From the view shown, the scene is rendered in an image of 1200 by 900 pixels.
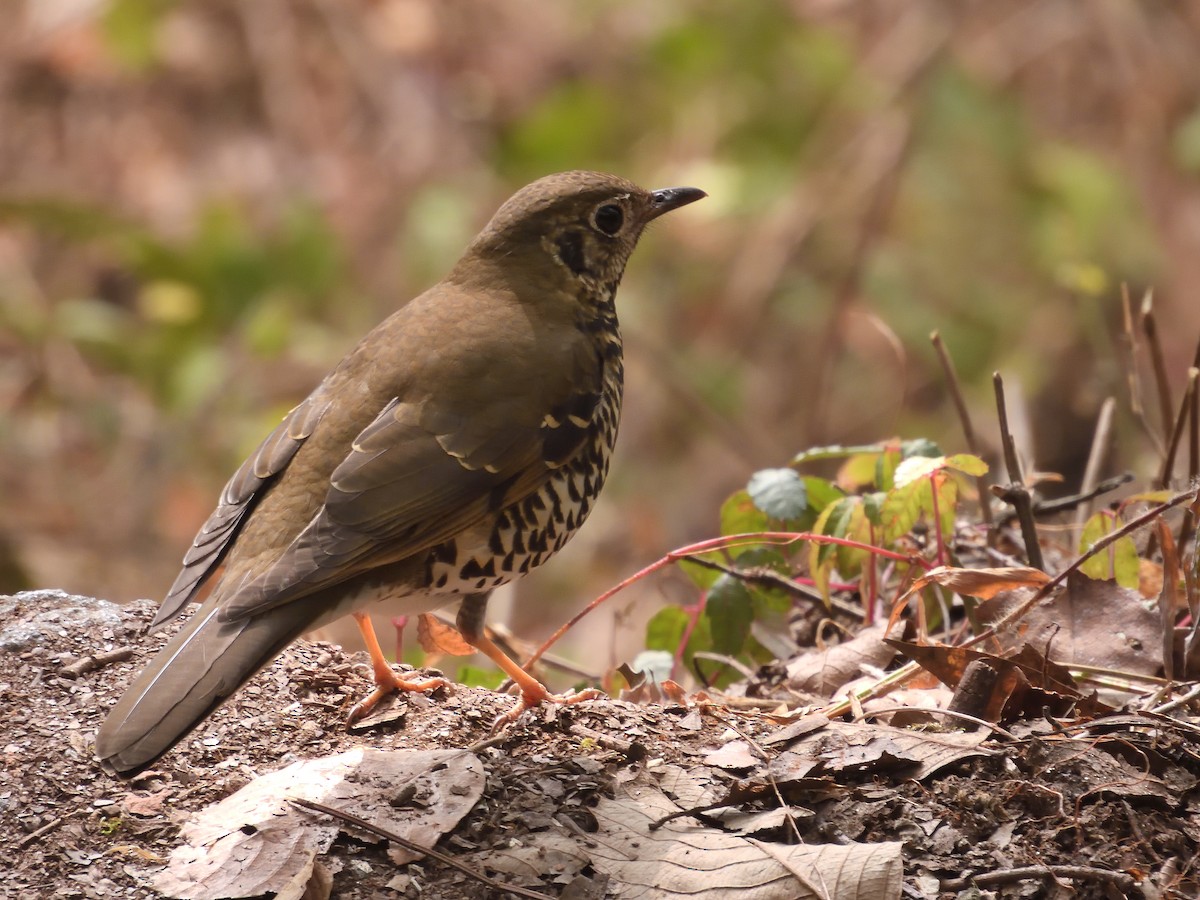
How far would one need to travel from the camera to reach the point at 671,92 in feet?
35.4

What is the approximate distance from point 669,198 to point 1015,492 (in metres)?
1.46

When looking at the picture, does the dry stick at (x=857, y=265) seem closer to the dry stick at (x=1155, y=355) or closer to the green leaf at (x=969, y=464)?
the dry stick at (x=1155, y=355)

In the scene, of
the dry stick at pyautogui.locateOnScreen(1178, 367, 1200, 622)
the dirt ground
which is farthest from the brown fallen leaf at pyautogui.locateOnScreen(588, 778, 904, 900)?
the dry stick at pyautogui.locateOnScreen(1178, 367, 1200, 622)

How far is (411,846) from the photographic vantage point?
3047mm

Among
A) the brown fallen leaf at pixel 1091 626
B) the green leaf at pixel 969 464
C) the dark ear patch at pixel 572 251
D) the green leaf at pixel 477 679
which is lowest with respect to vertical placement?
the brown fallen leaf at pixel 1091 626

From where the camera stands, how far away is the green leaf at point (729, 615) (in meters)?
4.24

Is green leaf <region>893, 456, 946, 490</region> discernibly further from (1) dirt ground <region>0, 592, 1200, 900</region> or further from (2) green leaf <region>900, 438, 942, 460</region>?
(1) dirt ground <region>0, 592, 1200, 900</region>

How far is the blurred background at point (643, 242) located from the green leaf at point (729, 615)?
3.09 m

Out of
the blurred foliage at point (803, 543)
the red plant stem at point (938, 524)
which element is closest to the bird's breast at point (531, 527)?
the blurred foliage at point (803, 543)

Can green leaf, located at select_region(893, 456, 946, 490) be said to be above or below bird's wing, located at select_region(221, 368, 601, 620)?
below

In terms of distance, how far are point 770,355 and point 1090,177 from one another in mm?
2404

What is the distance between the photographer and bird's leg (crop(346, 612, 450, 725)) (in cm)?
377

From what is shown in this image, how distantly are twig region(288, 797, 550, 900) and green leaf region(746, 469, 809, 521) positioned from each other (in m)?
1.47

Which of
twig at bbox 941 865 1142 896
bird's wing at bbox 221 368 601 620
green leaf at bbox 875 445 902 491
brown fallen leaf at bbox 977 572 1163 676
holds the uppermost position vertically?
bird's wing at bbox 221 368 601 620
